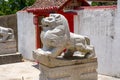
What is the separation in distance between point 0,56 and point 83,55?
591 centimetres

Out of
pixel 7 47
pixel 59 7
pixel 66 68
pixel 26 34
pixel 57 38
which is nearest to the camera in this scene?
pixel 57 38

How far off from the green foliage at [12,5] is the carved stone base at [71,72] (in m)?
13.1

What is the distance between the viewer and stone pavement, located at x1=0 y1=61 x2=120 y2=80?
903cm

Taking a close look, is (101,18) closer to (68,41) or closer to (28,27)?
(68,41)

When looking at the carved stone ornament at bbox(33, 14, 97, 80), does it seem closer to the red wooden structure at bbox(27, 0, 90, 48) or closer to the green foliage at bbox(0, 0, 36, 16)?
the red wooden structure at bbox(27, 0, 90, 48)

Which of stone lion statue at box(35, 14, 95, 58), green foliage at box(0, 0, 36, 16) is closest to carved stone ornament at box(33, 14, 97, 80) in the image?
stone lion statue at box(35, 14, 95, 58)

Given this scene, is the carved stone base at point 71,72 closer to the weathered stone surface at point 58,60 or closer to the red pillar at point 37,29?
the weathered stone surface at point 58,60

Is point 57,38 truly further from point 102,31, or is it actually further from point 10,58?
point 10,58

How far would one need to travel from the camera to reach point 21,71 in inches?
398

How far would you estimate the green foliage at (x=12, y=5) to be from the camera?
19.2 metres

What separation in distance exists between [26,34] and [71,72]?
6.25 meters

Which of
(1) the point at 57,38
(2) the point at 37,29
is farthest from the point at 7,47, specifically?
(1) the point at 57,38

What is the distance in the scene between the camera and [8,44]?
39.8ft

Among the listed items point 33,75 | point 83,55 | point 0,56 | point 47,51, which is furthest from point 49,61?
point 0,56
